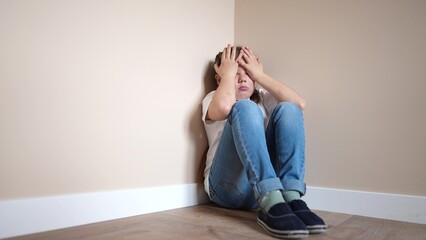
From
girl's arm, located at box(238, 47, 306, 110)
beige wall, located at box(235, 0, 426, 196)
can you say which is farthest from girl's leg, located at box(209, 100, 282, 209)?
beige wall, located at box(235, 0, 426, 196)

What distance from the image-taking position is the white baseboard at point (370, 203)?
1175 millimetres

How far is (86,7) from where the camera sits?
1062 mm

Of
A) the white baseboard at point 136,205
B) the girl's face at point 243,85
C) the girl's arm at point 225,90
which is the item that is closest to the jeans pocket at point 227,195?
the white baseboard at point 136,205

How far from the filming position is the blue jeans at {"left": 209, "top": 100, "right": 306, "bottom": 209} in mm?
1027

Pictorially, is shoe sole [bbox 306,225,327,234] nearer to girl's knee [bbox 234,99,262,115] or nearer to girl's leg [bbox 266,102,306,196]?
girl's leg [bbox 266,102,306,196]

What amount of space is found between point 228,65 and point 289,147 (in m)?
0.44

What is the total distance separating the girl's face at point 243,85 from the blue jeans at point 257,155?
22cm

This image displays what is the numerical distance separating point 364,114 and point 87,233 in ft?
3.44

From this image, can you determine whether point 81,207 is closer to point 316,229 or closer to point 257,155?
point 257,155

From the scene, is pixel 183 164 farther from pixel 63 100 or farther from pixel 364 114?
pixel 364 114

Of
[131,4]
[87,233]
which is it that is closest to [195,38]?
[131,4]

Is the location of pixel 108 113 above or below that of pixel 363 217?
above

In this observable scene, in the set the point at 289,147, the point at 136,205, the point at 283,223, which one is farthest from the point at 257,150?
the point at 136,205

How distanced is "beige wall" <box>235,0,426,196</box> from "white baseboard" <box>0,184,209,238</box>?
0.60 metres
